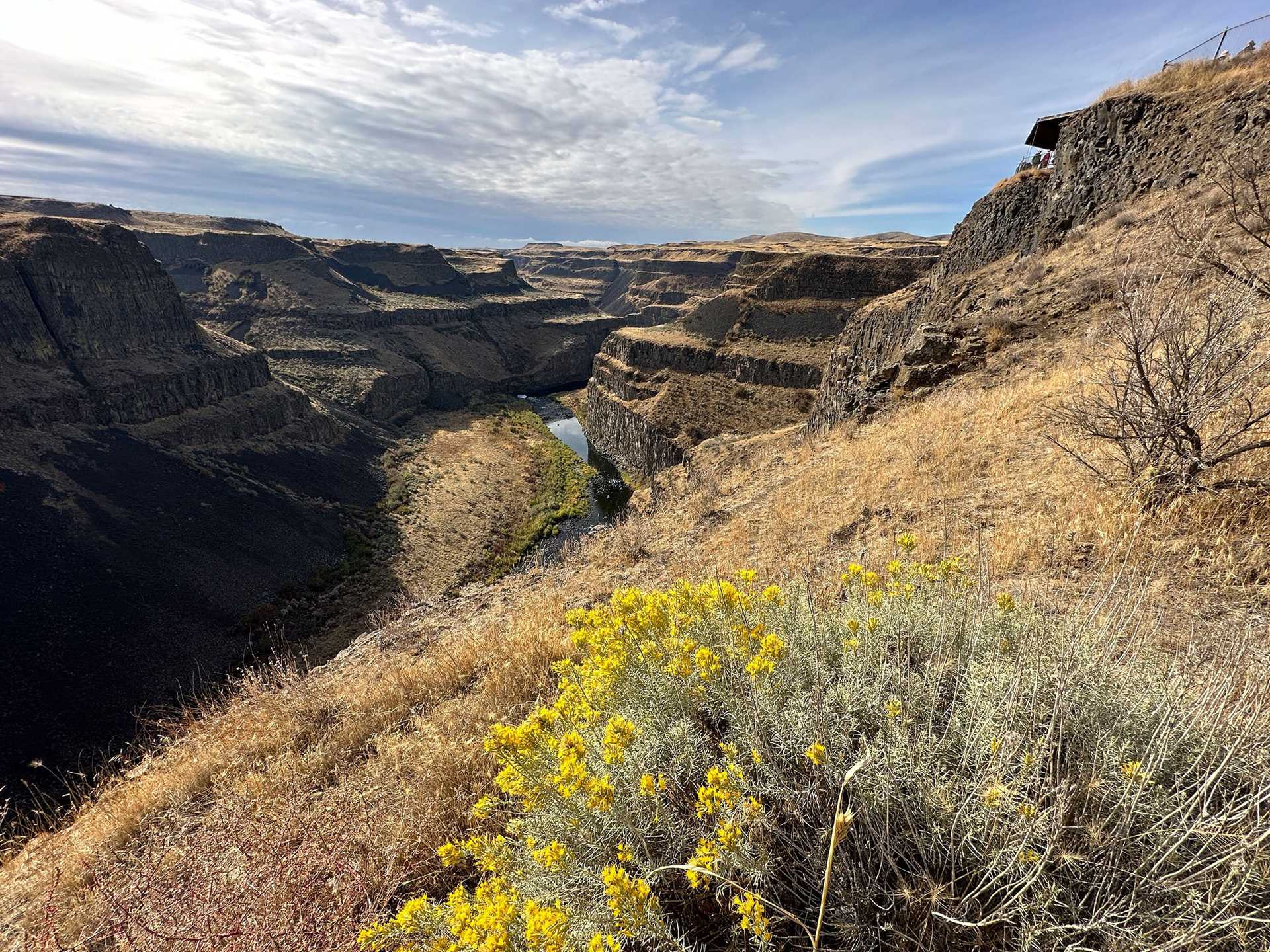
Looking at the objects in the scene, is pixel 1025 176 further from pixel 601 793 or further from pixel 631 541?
pixel 601 793

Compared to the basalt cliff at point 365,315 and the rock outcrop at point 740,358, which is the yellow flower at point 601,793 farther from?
the basalt cliff at point 365,315

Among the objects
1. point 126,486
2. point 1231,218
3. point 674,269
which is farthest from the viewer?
point 674,269

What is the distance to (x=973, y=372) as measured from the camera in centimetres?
1148

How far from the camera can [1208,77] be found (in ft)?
45.3

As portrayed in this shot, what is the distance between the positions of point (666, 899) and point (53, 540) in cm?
3416

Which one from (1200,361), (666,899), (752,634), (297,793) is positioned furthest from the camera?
(1200,361)

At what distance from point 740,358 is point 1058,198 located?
27.3 meters

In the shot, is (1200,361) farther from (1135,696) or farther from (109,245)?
(109,245)

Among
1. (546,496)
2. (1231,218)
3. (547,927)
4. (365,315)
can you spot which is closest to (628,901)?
(547,927)

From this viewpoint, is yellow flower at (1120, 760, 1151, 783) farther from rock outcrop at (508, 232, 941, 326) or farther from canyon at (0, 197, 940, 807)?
rock outcrop at (508, 232, 941, 326)

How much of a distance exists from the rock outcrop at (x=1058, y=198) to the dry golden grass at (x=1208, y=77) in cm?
43

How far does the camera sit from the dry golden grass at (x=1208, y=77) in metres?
12.6

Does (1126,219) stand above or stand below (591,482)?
above

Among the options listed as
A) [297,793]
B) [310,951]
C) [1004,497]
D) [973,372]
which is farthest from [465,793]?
[973,372]
